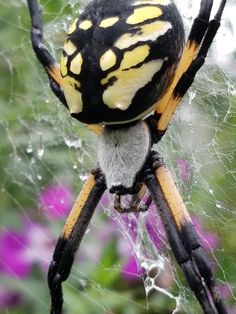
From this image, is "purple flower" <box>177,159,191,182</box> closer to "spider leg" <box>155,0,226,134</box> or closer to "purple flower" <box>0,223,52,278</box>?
"spider leg" <box>155,0,226,134</box>

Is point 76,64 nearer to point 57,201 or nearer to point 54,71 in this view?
point 54,71

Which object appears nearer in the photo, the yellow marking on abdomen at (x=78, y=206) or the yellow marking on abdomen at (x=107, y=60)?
Result: the yellow marking on abdomen at (x=107, y=60)

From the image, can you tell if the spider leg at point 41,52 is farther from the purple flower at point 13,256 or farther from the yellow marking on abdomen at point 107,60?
the purple flower at point 13,256

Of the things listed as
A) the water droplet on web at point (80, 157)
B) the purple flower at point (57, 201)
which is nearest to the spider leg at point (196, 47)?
the purple flower at point (57, 201)

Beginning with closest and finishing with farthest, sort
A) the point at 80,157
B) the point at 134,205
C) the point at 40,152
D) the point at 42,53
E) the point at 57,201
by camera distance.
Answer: the point at 134,205, the point at 42,53, the point at 57,201, the point at 80,157, the point at 40,152

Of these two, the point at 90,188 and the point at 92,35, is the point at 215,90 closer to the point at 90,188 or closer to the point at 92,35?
the point at 90,188

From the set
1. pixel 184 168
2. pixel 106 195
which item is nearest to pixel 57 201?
pixel 106 195
